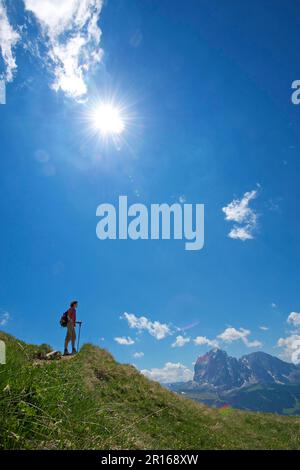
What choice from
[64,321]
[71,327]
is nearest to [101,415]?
[71,327]

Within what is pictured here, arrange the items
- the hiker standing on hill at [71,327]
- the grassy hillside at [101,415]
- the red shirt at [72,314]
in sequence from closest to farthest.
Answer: the grassy hillside at [101,415]
the hiker standing on hill at [71,327]
the red shirt at [72,314]

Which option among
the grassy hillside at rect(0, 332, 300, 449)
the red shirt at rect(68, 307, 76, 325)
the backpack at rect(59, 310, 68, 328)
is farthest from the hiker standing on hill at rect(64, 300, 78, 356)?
the grassy hillside at rect(0, 332, 300, 449)

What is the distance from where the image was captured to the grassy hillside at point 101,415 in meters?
5.04

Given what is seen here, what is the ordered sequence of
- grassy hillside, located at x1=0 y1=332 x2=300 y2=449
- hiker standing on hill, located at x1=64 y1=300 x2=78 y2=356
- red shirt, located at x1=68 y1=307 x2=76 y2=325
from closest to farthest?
grassy hillside, located at x1=0 y1=332 x2=300 y2=449 → hiker standing on hill, located at x1=64 y1=300 x2=78 y2=356 → red shirt, located at x1=68 y1=307 x2=76 y2=325

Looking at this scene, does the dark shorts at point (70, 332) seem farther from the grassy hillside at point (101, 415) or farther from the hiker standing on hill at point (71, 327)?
the grassy hillside at point (101, 415)

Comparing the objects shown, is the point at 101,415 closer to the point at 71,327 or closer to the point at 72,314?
the point at 71,327

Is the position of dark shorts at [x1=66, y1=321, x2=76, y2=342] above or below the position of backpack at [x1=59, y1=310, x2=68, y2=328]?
below

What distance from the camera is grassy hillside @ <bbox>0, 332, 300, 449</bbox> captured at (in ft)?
16.5

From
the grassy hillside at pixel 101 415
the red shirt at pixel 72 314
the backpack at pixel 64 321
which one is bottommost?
the grassy hillside at pixel 101 415

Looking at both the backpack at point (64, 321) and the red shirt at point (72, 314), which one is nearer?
the backpack at point (64, 321)

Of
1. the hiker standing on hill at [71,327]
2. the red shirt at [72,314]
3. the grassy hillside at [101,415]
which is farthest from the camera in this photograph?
the red shirt at [72,314]

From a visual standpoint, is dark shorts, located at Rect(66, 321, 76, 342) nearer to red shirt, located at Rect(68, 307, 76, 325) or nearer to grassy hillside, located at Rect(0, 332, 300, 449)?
red shirt, located at Rect(68, 307, 76, 325)

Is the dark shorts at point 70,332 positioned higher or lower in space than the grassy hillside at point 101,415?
higher

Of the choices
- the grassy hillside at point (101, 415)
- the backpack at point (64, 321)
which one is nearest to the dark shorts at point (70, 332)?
the backpack at point (64, 321)
